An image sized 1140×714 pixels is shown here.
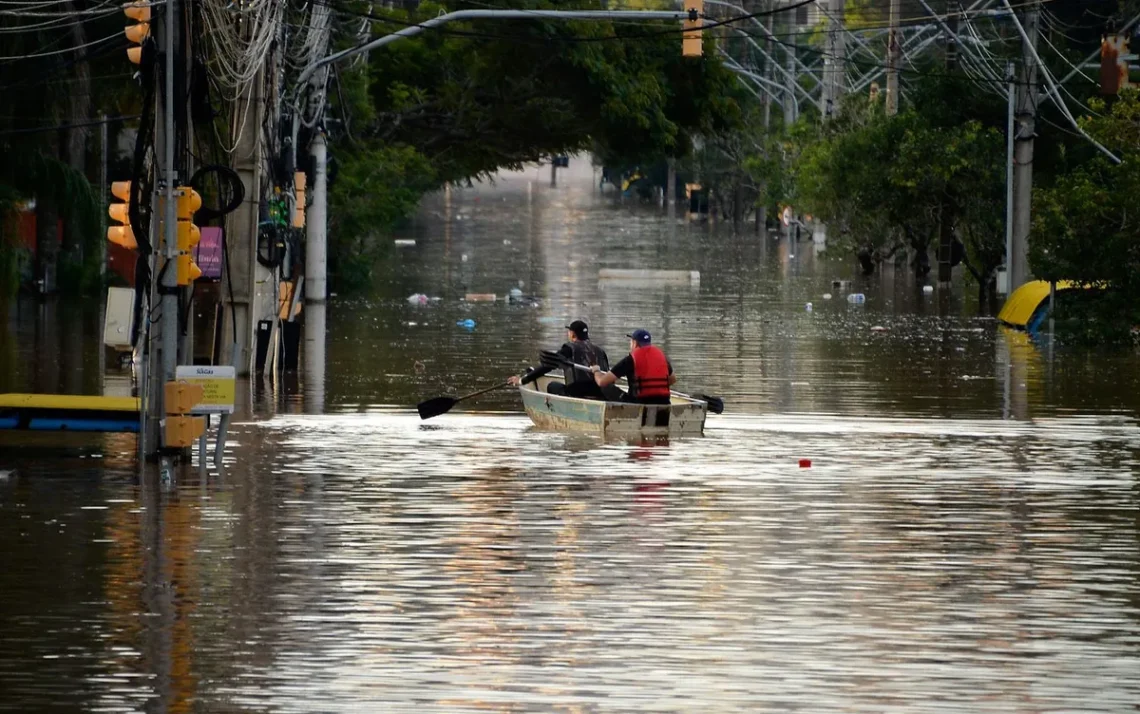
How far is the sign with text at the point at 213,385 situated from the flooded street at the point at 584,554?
0.70 metres

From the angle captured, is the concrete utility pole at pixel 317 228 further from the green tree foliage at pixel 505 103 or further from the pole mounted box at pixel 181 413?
the pole mounted box at pixel 181 413

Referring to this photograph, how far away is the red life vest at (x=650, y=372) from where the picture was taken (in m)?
25.1

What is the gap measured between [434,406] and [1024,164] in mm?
27349

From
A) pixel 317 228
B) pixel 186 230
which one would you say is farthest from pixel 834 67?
pixel 186 230

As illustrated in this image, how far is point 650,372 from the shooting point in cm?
2520

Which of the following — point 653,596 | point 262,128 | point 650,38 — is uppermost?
point 650,38

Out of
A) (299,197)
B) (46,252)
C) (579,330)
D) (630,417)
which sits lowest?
(630,417)

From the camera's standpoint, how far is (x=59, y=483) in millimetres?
20375

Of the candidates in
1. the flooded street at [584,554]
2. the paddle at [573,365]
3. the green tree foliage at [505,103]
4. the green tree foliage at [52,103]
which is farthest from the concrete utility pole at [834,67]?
the paddle at [573,365]

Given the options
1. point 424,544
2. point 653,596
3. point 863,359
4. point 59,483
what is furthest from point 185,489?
point 863,359

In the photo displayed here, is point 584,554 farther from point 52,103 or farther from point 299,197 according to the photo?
point 299,197

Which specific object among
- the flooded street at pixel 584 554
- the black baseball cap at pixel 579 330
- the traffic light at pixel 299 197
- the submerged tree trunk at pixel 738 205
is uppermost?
the submerged tree trunk at pixel 738 205

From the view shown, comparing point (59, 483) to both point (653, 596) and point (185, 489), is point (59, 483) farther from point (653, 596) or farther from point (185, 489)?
point (653, 596)

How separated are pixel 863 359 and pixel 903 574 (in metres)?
22.8
